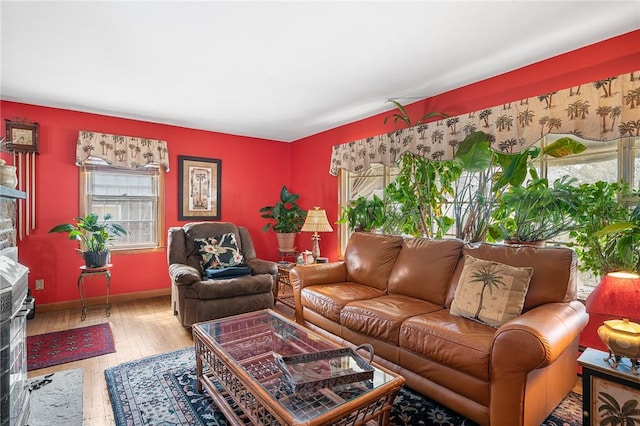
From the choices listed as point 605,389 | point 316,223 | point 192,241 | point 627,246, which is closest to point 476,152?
point 627,246

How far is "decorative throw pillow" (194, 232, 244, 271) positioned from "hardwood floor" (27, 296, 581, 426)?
2.32 feet

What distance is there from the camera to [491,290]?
79.9 inches

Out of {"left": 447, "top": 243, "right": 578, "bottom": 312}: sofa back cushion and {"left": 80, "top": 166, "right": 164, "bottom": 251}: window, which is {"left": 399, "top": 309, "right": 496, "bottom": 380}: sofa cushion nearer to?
{"left": 447, "top": 243, "right": 578, "bottom": 312}: sofa back cushion

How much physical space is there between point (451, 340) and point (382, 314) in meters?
0.50

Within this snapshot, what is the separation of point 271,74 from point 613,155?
8.85ft

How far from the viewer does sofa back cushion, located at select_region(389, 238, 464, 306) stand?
96.7 inches

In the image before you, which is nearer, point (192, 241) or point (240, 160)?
point (192, 241)

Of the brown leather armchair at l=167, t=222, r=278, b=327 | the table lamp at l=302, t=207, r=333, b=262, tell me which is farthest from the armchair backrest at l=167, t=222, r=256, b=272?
the table lamp at l=302, t=207, r=333, b=262

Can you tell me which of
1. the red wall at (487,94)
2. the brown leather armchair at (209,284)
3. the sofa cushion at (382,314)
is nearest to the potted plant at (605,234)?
the red wall at (487,94)

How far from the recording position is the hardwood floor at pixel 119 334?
6.71 feet

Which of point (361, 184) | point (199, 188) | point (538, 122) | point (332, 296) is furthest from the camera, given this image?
point (199, 188)

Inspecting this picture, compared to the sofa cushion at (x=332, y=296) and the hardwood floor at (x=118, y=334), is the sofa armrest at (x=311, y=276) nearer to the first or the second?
the sofa cushion at (x=332, y=296)

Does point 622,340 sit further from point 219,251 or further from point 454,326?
point 219,251

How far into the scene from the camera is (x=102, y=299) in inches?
156
